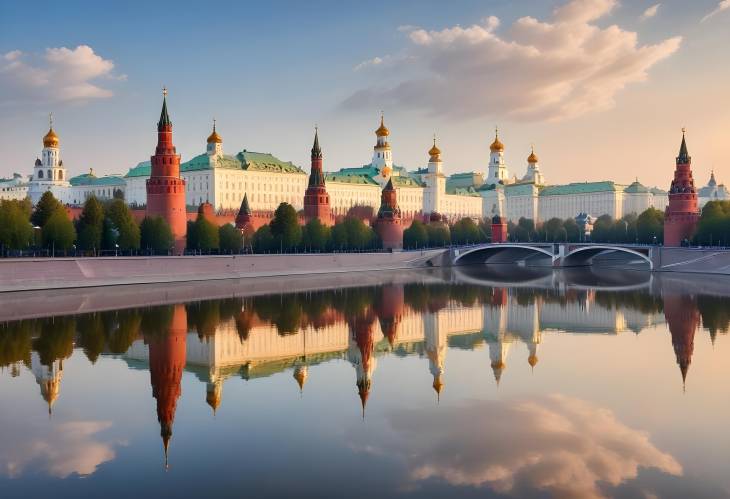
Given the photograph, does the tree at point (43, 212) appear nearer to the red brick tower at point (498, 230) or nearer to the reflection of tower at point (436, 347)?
the reflection of tower at point (436, 347)

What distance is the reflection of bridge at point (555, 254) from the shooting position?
60906 millimetres

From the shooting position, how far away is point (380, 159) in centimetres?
10669

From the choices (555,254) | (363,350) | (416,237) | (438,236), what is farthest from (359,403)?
(438,236)

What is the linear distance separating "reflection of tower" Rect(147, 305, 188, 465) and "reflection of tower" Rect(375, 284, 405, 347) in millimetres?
6232

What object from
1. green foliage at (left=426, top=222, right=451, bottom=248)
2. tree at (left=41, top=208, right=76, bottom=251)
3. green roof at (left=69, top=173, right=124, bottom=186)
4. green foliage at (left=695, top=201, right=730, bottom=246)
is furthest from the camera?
green roof at (left=69, top=173, right=124, bottom=186)

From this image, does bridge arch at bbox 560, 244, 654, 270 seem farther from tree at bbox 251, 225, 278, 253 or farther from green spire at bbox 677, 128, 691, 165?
tree at bbox 251, 225, 278, 253

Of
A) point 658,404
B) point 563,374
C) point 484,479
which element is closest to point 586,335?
point 563,374

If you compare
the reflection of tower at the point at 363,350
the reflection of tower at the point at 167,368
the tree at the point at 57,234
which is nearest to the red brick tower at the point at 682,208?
the reflection of tower at the point at 363,350

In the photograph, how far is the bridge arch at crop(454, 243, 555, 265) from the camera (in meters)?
66.5

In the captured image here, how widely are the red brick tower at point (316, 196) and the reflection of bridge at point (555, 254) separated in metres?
12.0

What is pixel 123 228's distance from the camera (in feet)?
138

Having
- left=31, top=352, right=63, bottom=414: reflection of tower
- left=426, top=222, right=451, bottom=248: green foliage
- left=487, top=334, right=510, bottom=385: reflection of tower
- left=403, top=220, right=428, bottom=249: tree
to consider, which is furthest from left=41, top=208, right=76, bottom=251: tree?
left=426, top=222, right=451, bottom=248: green foliage

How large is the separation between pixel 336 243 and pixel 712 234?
2691 centimetres

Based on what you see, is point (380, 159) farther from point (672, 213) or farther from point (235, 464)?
point (235, 464)
